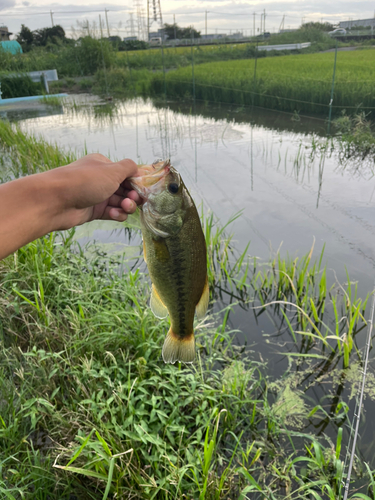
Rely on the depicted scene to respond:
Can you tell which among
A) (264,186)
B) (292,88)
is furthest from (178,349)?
(292,88)

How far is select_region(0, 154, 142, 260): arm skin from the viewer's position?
50.3 inches

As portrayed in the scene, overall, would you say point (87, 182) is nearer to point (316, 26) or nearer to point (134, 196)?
point (134, 196)

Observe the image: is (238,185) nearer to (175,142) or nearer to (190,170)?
(190,170)

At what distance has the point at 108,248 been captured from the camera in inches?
191

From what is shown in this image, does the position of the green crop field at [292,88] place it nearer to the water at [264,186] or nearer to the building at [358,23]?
the water at [264,186]

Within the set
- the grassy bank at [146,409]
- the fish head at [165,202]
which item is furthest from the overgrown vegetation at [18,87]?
the fish head at [165,202]

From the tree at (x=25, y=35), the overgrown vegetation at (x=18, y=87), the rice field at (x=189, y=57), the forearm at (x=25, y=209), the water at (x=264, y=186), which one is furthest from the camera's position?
the tree at (x=25, y=35)

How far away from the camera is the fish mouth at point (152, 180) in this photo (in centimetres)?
145

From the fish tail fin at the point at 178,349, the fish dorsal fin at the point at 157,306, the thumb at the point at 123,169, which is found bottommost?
the fish tail fin at the point at 178,349

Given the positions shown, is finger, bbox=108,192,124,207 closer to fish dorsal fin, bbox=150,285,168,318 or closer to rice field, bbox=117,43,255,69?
fish dorsal fin, bbox=150,285,168,318

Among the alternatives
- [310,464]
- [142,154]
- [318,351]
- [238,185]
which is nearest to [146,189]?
[310,464]

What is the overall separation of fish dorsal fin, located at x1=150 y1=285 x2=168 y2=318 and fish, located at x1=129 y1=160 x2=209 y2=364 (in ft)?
0.23

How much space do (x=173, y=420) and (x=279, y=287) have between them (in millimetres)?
2021

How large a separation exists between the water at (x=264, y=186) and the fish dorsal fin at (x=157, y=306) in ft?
6.06
